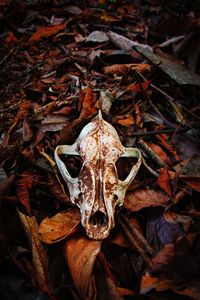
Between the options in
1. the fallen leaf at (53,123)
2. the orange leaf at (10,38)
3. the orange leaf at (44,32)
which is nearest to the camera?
the fallen leaf at (53,123)

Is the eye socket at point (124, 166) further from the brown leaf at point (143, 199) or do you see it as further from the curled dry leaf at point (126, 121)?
the curled dry leaf at point (126, 121)

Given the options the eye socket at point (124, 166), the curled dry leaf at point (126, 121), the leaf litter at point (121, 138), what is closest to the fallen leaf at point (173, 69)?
the leaf litter at point (121, 138)

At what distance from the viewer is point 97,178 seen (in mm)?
1771

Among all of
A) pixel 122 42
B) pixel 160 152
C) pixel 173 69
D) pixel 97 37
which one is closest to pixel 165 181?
pixel 160 152

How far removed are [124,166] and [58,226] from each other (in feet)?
2.07

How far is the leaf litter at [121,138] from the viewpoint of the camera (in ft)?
5.21

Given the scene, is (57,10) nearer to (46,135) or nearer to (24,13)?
(24,13)

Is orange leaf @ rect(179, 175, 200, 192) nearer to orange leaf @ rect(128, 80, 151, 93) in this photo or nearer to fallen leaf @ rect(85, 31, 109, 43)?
orange leaf @ rect(128, 80, 151, 93)

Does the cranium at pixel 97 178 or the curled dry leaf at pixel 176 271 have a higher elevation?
the cranium at pixel 97 178

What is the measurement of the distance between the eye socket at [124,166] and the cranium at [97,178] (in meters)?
0.12

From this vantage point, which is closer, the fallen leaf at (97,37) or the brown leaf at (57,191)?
the brown leaf at (57,191)

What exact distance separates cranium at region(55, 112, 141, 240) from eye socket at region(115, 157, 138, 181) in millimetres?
117

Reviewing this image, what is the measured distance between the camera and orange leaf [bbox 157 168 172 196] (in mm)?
1929

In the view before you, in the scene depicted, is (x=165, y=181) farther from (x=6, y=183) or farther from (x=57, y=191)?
(x=6, y=183)
